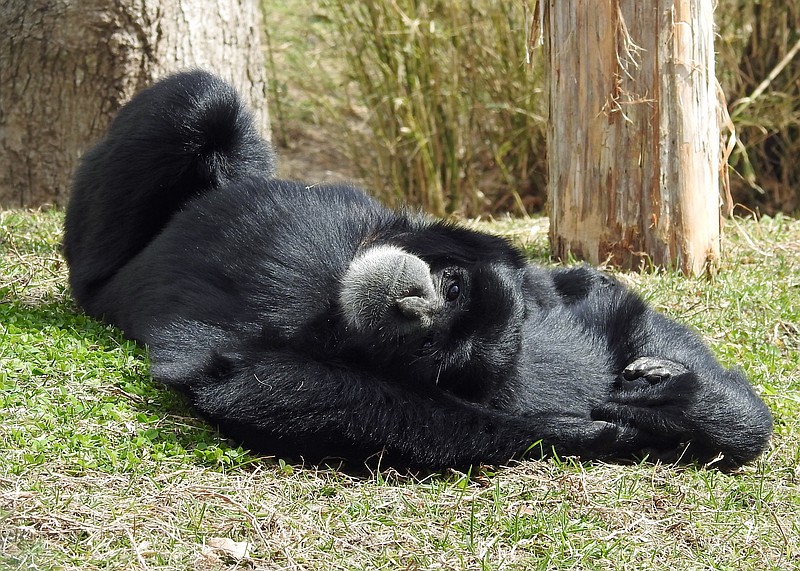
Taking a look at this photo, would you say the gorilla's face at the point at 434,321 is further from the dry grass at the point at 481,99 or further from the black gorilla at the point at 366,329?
the dry grass at the point at 481,99

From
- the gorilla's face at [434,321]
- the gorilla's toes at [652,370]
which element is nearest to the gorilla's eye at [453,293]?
the gorilla's face at [434,321]

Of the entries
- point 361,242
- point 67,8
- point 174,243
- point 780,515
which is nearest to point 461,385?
point 361,242

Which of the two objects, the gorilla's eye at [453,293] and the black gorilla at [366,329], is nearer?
the black gorilla at [366,329]

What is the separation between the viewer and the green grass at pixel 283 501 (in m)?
3.57

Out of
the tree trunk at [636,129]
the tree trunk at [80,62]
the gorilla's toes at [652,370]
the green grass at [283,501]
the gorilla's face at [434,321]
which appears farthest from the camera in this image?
the tree trunk at [80,62]

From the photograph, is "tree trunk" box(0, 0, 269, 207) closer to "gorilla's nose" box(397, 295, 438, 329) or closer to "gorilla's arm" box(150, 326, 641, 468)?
"gorilla's arm" box(150, 326, 641, 468)

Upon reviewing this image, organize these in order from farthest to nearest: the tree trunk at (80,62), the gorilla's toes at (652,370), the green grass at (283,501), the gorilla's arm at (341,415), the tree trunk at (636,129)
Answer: the tree trunk at (80,62)
the tree trunk at (636,129)
the gorilla's toes at (652,370)
the gorilla's arm at (341,415)
the green grass at (283,501)

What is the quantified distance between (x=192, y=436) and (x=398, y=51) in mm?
7729

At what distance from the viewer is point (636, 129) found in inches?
269

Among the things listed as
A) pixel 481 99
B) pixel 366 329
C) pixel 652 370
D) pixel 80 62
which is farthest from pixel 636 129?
pixel 481 99

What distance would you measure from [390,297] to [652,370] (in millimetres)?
1441

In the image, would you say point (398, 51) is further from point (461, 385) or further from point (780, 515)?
point (780, 515)

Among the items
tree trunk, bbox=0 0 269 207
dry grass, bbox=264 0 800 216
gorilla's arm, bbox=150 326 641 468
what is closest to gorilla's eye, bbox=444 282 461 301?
gorilla's arm, bbox=150 326 641 468

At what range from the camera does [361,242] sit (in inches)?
199
